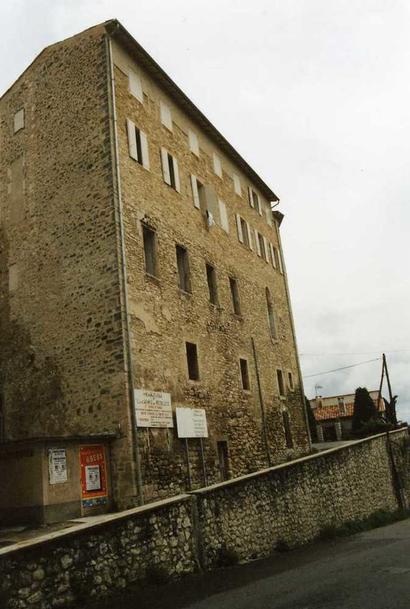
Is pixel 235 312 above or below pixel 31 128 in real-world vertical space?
below

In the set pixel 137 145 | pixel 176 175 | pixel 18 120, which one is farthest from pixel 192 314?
pixel 18 120

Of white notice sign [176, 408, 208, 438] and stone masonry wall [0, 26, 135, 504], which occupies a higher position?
stone masonry wall [0, 26, 135, 504]

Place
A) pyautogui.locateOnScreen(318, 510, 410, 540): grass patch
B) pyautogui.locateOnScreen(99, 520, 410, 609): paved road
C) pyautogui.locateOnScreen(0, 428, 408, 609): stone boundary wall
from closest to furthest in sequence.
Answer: pyautogui.locateOnScreen(99, 520, 410, 609): paved road, pyautogui.locateOnScreen(0, 428, 408, 609): stone boundary wall, pyautogui.locateOnScreen(318, 510, 410, 540): grass patch

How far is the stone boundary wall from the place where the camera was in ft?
21.4

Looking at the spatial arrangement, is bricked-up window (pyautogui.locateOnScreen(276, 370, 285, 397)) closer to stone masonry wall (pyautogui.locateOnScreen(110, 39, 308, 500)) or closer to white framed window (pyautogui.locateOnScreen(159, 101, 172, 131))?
stone masonry wall (pyautogui.locateOnScreen(110, 39, 308, 500))

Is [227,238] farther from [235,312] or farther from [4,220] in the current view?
[4,220]

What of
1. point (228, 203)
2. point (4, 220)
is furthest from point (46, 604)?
point (228, 203)

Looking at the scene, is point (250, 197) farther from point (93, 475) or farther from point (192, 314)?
point (93, 475)

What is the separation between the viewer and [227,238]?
20188mm

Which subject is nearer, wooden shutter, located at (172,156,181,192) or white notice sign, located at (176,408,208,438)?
white notice sign, located at (176,408,208,438)

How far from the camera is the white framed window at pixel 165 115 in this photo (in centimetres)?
1742

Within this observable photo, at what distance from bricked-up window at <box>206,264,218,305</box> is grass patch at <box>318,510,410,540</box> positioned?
7.62m

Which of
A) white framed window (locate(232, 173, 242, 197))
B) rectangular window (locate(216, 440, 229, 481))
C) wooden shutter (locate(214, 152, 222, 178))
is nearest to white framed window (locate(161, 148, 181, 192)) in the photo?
wooden shutter (locate(214, 152, 222, 178))

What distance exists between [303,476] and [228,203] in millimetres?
11157
